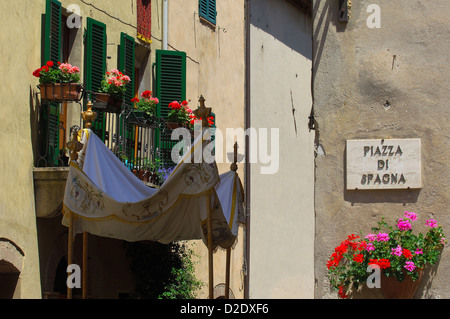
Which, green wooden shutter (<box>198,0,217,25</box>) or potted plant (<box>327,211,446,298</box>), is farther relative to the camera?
green wooden shutter (<box>198,0,217,25</box>)

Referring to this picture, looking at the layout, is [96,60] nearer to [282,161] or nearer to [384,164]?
[384,164]

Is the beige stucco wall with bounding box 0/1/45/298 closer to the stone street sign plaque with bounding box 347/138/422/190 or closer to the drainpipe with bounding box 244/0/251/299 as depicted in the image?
the stone street sign plaque with bounding box 347/138/422/190

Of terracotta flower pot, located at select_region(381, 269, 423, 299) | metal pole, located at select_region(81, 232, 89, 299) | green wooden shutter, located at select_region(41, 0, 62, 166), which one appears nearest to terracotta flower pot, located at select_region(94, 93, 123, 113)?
green wooden shutter, located at select_region(41, 0, 62, 166)

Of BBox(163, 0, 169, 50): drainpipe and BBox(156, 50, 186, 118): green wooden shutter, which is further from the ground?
BBox(163, 0, 169, 50): drainpipe

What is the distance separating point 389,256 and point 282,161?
11.8m

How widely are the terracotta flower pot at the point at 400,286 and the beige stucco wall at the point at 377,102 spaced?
0.24 m

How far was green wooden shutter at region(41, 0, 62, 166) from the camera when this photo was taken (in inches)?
469

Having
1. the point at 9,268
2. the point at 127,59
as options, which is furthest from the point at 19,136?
the point at 127,59

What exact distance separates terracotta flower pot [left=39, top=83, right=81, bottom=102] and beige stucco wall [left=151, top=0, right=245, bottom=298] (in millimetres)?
A: 4197

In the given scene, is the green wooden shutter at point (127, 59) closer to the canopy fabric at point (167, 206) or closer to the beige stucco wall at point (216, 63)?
the beige stucco wall at point (216, 63)

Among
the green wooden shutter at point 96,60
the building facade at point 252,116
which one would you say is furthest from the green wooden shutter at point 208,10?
the green wooden shutter at point 96,60

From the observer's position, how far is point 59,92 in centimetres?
1174

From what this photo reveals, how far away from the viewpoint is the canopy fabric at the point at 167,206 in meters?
9.49
